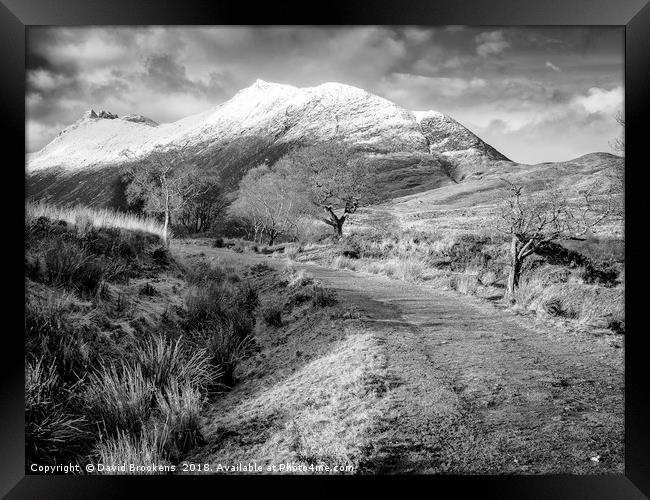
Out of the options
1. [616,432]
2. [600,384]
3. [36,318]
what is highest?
[36,318]

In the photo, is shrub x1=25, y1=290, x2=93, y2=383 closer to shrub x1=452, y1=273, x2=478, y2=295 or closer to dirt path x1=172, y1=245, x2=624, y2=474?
dirt path x1=172, y1=245, x2=624, y2=474

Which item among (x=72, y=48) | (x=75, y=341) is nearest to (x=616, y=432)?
(x=75, y=341)

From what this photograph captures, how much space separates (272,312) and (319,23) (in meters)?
2.89

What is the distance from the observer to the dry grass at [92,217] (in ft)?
11.6

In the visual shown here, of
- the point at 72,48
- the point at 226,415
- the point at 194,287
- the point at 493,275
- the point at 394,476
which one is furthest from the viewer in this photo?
the point at 493,275

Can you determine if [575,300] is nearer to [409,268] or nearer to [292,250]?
[409,268]

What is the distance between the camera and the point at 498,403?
289cm

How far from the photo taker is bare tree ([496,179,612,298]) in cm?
392

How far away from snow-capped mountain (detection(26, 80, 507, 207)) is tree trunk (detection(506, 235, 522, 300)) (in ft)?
3.23

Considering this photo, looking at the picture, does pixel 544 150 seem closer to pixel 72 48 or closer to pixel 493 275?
pixel 493 275

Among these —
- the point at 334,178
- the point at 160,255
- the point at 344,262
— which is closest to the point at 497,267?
the point at 344,262

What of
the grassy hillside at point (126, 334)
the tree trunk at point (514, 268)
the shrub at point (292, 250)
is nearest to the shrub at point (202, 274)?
the grassy hillside at point (126, 334)

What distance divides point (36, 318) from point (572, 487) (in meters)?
4.70

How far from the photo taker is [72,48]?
143 inches
